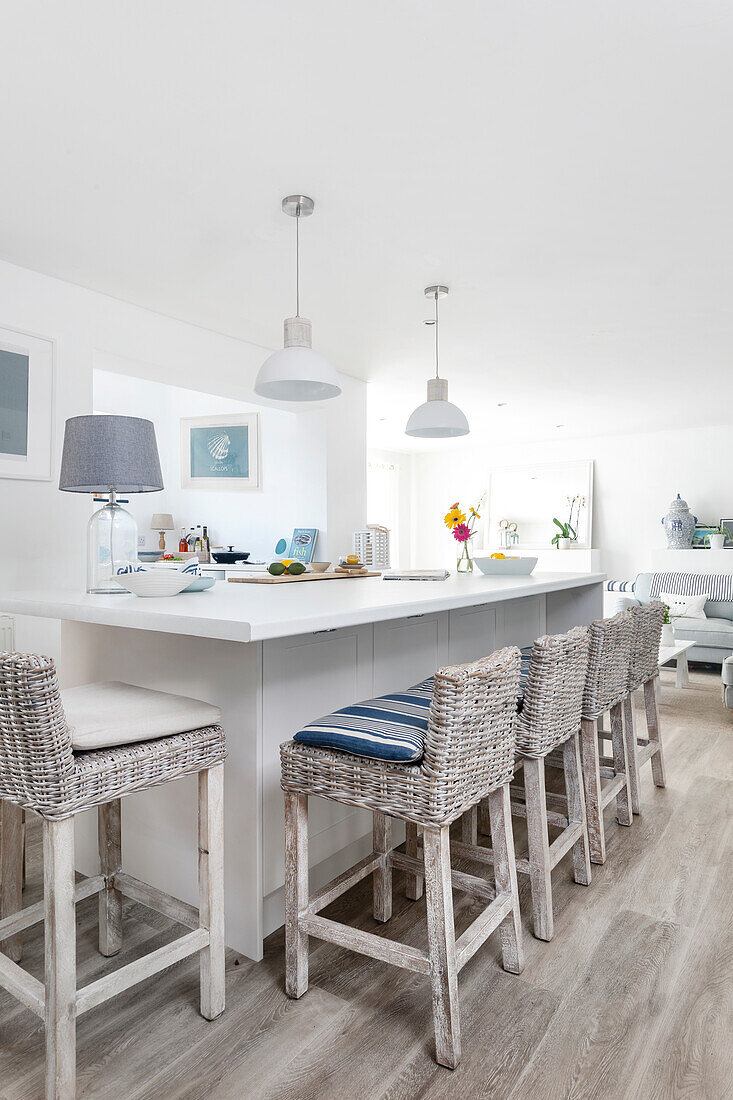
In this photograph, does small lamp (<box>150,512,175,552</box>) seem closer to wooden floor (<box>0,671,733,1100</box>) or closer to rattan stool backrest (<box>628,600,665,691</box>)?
wooden floor (<box>0,671,733,1100</box>)

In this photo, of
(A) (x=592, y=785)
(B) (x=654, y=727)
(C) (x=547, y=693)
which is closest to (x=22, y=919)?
(C) (x=547, y=693)

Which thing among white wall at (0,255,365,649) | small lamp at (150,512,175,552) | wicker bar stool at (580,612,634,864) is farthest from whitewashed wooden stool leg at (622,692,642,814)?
small lamp at (150,512,175,552)

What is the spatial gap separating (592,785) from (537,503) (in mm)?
6639

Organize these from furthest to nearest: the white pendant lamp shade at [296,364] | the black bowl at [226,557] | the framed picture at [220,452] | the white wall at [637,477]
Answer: the white wall at [637,477], the framed picture at [220,452], the black bowl at [226,557], the white pendant lamp shade at [296,364]

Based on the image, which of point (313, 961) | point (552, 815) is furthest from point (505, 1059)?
point (552, 815)

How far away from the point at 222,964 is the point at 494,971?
2.28ft

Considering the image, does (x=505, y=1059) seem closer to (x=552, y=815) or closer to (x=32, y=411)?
(x=552, y=815)

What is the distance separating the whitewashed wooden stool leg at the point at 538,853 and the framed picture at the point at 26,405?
269 cm

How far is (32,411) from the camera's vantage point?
10.7 ft

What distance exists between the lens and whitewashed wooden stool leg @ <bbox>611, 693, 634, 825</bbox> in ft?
8.50

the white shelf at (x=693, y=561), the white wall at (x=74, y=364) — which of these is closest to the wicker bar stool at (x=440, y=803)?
the white wall at (x=74, y=364)

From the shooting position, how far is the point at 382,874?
1910mm

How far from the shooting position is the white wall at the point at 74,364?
324 cm

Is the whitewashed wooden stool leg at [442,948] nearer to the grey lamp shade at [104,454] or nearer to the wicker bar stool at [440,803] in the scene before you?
the wicker bar stool at [440,803]
